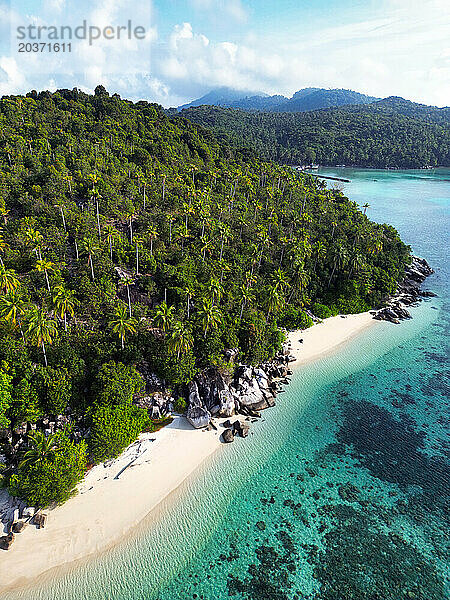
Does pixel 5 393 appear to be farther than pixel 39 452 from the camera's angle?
Yes

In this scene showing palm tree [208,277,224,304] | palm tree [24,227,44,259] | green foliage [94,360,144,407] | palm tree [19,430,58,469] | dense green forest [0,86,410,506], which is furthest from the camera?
palm tree [208,277,224,304]

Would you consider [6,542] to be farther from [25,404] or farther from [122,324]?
[122,324]

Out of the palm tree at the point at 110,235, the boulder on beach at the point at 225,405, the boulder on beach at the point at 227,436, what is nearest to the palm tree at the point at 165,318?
the boulder on beach at the point at 225,405

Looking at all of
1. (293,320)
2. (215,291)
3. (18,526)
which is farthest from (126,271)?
(18,526)

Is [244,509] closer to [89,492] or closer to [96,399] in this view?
[89,492]

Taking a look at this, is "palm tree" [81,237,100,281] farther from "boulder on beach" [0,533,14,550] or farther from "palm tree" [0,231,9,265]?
"boulder on beach" [0,533,14,550]

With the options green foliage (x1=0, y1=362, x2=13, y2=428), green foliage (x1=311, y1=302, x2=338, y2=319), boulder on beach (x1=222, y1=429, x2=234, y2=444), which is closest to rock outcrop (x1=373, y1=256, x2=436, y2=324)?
green foliage (x1=311, y1=302, x2=338, y2=319)

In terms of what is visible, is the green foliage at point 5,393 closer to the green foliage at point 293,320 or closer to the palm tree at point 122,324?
the palm tree at point 122,324
